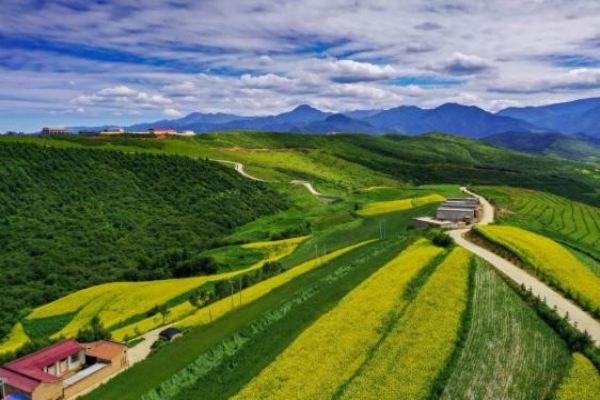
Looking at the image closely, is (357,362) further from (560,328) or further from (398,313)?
(560,328)

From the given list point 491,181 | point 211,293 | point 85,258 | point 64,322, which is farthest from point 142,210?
point 491,181

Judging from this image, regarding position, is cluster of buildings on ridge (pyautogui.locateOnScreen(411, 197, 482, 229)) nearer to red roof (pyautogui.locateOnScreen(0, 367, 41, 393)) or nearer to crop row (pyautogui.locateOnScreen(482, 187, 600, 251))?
crop row (pyautogui.locateOnScreen(482, 187, 600, 251))

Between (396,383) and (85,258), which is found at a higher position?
(396,383)

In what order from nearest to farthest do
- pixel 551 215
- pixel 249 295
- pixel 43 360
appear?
pixel 43 360 < pixel 249 295 < pixel 551 215

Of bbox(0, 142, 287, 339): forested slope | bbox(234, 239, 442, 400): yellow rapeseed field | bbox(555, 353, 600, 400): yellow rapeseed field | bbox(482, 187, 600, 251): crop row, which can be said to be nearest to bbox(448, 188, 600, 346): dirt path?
bbox(555, 353, 600, 400): yellow rapeseed field

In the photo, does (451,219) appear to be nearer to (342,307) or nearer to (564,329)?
(342,307)

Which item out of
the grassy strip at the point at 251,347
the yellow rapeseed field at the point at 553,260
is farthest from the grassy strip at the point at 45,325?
the yellow rapeseed field at the point at 553,260

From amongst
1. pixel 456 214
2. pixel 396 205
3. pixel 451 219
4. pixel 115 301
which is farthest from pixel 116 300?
pixel 396 205
